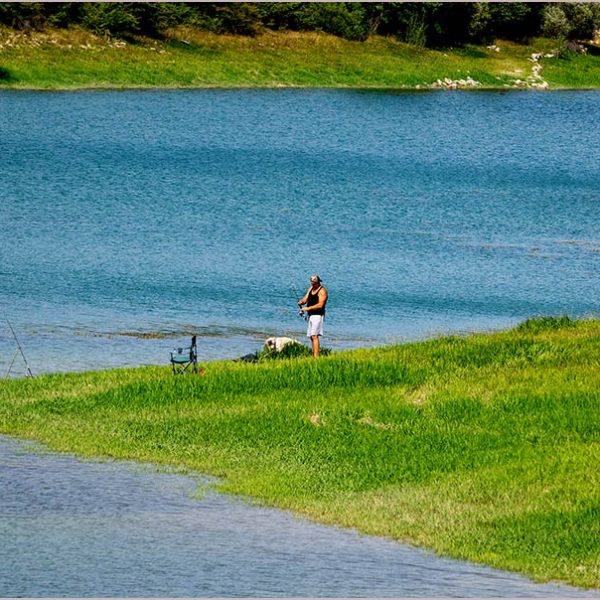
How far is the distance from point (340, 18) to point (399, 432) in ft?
375

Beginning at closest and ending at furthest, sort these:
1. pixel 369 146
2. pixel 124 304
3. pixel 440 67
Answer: pixel 124 304 → pixel 369 146 → pixel 440 67

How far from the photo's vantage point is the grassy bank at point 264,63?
112688mm

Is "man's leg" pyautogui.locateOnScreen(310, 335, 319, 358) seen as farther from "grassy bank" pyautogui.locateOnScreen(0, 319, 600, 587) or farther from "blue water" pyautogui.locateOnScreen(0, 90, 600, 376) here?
"blue water" pyautogui.locateOnScreen(0, 90, 600, 376)

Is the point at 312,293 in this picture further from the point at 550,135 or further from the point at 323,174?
the point at 550,135

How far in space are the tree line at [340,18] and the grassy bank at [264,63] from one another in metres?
1.56

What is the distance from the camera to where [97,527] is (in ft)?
88.0

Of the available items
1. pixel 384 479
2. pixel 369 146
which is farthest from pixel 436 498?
pixel 369 146

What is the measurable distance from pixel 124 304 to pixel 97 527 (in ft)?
80.6

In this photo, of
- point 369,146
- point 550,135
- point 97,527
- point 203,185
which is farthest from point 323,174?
point 97,527

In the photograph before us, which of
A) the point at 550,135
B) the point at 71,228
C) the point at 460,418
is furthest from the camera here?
the point at 550,135

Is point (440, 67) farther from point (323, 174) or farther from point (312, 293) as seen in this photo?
point (312, 293)

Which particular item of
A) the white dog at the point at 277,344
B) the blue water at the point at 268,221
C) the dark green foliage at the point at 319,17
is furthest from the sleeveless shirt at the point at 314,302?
the dark green foliage at the point at 319,17

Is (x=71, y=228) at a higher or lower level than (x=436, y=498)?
lower

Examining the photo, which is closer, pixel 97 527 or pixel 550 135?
pixel 97 527
